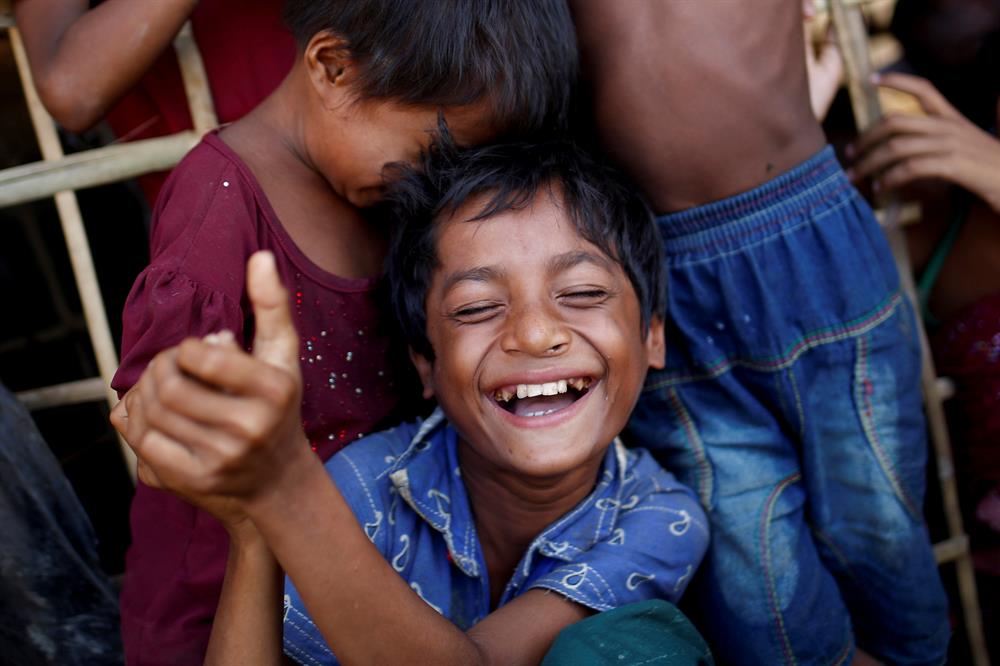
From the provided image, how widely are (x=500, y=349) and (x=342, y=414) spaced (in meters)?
0.34

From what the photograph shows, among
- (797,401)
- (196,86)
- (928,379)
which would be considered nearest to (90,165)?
(196,86)

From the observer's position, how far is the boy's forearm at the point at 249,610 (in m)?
1.09

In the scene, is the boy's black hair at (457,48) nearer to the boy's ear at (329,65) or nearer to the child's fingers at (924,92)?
the boy's ear at (329,65)

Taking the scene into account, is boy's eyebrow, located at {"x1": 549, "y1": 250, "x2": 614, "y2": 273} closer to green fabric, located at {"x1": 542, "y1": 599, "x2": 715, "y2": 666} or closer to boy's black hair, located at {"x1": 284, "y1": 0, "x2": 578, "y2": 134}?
boy's black hair, located at {"x1": 284, "y1": 0, "x2": 578, "y2": 134}

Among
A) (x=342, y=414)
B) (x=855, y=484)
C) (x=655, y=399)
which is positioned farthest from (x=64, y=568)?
(x=855, y=484)

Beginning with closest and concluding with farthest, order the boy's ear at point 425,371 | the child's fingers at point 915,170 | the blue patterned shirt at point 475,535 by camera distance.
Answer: the blue patterned shirt at point 475,535 → the boy's ear at point 425,371 → the child's fingers at point 915,170

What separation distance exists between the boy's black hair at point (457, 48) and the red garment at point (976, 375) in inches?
43.4

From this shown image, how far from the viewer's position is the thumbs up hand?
0.80m

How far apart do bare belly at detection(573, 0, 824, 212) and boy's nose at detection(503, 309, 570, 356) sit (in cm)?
37

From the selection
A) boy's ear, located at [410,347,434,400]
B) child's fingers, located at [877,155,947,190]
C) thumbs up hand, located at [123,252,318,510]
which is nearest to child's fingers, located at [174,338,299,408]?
thumbs up hand, located at [123,252,318,510]

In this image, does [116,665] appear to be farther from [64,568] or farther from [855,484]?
[855,484]

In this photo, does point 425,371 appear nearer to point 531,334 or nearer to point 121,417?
point 531,334

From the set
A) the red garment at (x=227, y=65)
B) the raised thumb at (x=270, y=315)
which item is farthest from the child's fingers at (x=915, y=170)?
the raised thumb at (x=270, y=315)

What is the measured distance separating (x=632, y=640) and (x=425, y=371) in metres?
0.56
